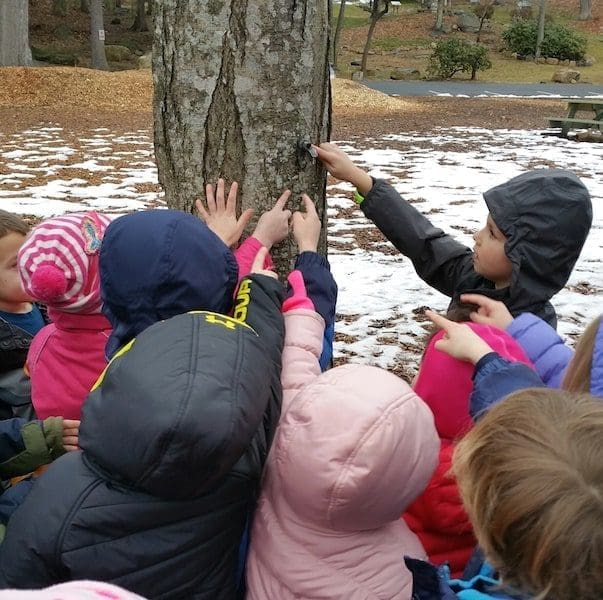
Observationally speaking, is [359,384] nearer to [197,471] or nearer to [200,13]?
[197,471]

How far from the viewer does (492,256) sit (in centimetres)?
238

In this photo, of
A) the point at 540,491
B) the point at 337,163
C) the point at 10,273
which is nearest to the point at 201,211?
the point at 337,163

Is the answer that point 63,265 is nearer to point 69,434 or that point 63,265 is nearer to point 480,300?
point 69,434

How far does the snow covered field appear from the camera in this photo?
15.2ft

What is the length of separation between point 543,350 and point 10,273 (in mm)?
1776

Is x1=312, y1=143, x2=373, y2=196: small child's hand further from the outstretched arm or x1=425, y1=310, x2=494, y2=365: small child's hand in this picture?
x1=425, y1=310, x2=494, y2=365: small child's hand

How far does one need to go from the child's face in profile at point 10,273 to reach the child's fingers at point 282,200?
930 millimetres

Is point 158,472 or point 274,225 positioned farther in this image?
point 274,225

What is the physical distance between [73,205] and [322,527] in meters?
6.09

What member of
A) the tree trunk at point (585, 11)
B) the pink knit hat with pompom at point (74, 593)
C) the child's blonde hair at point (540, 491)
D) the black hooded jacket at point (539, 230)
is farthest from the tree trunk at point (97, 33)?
the tree trunk at point (585, 11)

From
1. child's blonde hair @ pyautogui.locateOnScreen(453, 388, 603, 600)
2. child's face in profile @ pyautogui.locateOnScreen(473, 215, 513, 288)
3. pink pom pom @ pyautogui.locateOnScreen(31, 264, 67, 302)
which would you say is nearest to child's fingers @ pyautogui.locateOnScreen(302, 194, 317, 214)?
child's face in profile @ pyautogui.locateOnScreen(473, 215, 513, 288)

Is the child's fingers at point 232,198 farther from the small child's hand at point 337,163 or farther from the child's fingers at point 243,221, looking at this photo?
the small child's hand at point 337,163

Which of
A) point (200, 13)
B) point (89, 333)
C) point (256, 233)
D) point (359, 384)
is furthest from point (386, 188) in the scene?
point (359, 384)

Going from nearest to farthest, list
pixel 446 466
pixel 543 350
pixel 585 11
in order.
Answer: pixel 446 466 → pixel 543 350 → pixel 585 11
